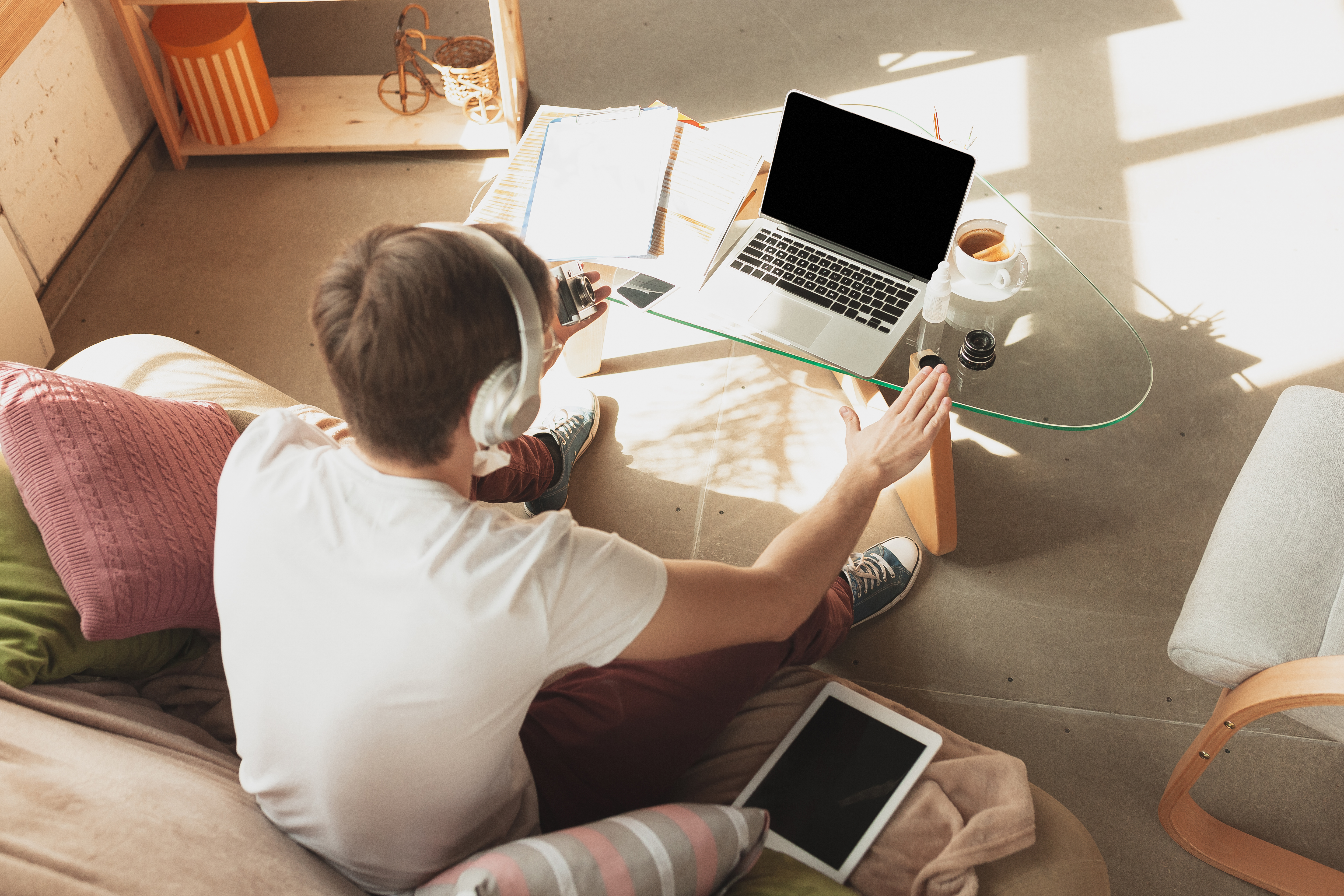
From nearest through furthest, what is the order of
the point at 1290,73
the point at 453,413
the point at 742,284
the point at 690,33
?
the point at 453,413 → the point at 742,284 → the point at 1290,73 → the point at 690,33

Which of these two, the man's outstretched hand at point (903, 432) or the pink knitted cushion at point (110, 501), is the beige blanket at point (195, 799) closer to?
the pink knitted cushion at point (110, 501)

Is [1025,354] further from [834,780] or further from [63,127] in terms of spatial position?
[63,127]

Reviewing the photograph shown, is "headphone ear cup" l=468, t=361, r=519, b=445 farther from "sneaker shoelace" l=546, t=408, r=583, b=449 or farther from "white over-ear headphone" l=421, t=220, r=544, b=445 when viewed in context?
"sneaker shoelace" l=546, t=408, r=583, b=449

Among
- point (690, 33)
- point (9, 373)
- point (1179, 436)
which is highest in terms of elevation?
point (9, 373)

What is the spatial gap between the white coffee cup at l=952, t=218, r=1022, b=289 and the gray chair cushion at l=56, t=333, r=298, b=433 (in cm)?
130

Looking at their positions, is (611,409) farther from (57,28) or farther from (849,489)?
(57,28)

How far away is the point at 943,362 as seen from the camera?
5.60 feet

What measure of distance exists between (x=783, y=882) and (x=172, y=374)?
52.8 inches

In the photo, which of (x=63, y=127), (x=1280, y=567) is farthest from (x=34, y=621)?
(x=63, y=127)

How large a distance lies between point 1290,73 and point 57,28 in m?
3.63

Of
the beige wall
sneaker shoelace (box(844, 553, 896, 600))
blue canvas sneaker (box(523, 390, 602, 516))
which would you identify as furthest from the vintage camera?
the beige wall

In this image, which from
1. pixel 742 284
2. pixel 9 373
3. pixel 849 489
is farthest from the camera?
pixel 742 284

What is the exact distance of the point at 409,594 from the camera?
0.92 meters

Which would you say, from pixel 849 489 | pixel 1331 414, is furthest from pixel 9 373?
pixel 1331 414
